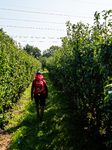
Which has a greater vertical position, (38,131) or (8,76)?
(8,76)

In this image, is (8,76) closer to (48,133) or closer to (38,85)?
(38,85)

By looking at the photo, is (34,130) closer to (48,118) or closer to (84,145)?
(48,118)

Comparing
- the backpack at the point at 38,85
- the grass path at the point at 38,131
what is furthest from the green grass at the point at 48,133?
the backpack at the point at 38,85

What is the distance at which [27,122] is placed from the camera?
5152 mm

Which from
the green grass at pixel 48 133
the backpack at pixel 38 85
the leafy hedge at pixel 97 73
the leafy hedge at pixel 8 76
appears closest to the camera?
the leafy hedge at pixel 97 73

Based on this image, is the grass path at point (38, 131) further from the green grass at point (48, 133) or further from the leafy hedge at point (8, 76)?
the leafy hedge at point (8, 76)

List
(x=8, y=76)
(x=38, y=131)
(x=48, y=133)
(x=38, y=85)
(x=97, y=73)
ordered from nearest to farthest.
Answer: (x=97, y=73) → (x=48, y=133) → (x=38, y=131) → (x=8, y=76) → (x=38, y=85)

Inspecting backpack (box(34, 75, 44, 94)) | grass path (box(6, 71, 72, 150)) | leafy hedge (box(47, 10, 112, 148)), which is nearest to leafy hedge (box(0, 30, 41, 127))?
grass path (box(6, 71, 72, 150))

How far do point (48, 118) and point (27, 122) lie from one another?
93cm

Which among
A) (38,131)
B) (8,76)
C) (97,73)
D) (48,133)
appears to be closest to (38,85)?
(8,76)

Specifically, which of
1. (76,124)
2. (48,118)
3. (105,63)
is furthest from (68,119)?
(105,63)

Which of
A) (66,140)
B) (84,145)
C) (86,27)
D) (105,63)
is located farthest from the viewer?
(86,27)

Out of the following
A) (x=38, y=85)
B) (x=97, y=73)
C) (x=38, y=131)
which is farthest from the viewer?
(x=38, y=85)

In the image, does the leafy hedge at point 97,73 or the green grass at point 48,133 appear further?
the green grass at point 48,133
